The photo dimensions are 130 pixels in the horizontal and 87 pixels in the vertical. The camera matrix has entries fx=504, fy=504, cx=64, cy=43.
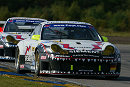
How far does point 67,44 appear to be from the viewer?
11.0m

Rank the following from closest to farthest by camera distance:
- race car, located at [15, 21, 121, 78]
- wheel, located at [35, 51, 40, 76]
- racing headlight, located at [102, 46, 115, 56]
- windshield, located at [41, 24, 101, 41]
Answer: race car, located at [15, 21, 121, 78] → racing headlight, located at [102, 46, 115, 56] → wheel, located at [35, 51, 40, 76] → windshield, located at [41, 24, 101, 41]

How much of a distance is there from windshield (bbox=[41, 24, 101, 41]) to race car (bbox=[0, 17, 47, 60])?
3.89m

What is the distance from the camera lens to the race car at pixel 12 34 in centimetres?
1598

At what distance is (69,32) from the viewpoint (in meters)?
12.1

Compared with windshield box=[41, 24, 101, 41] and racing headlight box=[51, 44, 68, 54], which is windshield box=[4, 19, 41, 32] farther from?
racing headlight box=[51, 44, 68, 54]

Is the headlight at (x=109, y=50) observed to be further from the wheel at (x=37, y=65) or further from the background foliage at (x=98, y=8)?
the background foliage at (x=98, y=8)

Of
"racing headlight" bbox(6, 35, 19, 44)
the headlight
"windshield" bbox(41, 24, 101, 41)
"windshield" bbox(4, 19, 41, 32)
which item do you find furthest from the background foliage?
the headlight

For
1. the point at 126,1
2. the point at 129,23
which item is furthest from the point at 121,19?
the point at 126,1

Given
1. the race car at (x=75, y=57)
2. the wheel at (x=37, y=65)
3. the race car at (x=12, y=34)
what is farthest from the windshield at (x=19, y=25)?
the wheel at (x=37, y=65)

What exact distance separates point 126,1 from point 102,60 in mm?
82863

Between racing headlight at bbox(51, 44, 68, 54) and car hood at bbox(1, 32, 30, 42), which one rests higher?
car hood at bbox(1, 32, 30, 42)

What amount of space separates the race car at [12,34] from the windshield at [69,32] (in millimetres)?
3892

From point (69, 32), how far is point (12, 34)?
15.0 ft

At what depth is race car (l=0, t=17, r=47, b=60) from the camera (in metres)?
16.0
